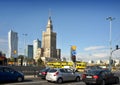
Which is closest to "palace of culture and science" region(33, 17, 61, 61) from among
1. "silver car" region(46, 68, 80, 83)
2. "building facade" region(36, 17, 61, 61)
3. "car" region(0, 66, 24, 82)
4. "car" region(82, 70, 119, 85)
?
"building facade" region(36, 17, 61, 61)

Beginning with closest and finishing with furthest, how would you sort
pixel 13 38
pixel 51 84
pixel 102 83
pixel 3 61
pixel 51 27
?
pixel 102 83 < pixel 51 84 < pixel 3 61 < pixel 13 38 < pixel 51 27

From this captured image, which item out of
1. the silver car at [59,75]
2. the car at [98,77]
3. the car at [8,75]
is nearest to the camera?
the car at [98,77]

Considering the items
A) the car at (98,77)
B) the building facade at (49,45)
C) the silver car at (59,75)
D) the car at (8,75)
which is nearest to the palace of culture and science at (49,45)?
the building facade at (49,45)

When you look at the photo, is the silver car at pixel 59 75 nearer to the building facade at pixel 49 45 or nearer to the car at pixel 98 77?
the car at pixel 98 77

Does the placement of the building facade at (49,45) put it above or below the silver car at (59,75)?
above

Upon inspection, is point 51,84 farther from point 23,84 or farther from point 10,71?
point 10,71

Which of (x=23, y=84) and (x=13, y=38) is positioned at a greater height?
(x=13, y=38)

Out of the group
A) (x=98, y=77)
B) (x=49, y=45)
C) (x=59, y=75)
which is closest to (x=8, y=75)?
(x=59, y=75)

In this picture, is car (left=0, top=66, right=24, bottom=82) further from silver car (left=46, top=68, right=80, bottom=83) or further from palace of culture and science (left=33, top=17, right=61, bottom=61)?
palace of culture and science (left=33, top=17, right=61, bottom=61)

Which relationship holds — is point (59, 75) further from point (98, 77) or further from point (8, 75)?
point (8, 75)

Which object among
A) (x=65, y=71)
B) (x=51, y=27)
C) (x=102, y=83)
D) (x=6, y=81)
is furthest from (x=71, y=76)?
(x=51, y=27)

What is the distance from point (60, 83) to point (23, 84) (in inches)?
154

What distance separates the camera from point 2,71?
2509cm

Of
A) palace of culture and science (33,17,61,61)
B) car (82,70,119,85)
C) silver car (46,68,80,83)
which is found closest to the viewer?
car (82,70,119,85)
